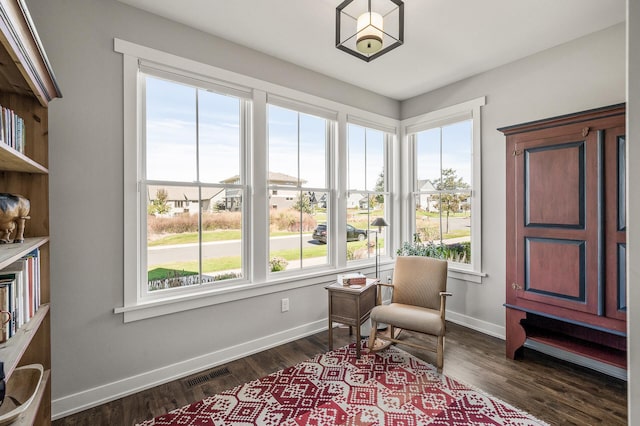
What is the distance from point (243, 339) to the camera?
2.89 m

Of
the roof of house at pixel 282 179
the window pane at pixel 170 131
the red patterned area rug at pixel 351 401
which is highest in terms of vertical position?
the window pane at pixel 170 131

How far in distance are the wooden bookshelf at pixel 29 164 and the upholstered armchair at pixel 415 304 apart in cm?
234

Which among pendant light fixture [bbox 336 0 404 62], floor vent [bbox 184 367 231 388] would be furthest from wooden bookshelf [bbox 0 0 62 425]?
pendant light fixture [bbox 336 0 404 62]

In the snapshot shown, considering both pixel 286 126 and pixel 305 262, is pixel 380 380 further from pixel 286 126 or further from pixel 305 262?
pixel 286 126

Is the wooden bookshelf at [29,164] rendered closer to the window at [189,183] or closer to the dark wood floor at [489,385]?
the dark wood floor at [489,385]

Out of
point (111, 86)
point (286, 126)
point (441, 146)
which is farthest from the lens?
point (441, 146)

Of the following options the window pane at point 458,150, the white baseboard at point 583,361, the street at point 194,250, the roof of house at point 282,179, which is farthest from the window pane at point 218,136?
the white baseboard at point 583,361

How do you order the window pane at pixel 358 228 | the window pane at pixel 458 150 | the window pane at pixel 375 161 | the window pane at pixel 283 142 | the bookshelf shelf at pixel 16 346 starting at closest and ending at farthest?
1. the bookshelf shelf at pixel 16 346
2. the window pane at pixel 283 142
3. the window pane at pixel 458 150
4. the window pane at pixel 358 228
5. the window pane at pixel 375 161

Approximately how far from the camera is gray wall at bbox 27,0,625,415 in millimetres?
2078

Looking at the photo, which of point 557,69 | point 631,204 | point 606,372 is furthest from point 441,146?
point 631,204

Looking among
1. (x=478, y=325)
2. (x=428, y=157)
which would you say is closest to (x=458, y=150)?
(x=428, y=157)

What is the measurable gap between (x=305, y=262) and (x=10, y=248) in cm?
247

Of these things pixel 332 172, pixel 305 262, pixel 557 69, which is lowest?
pixel 305 262

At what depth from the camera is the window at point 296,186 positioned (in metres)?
3.21
